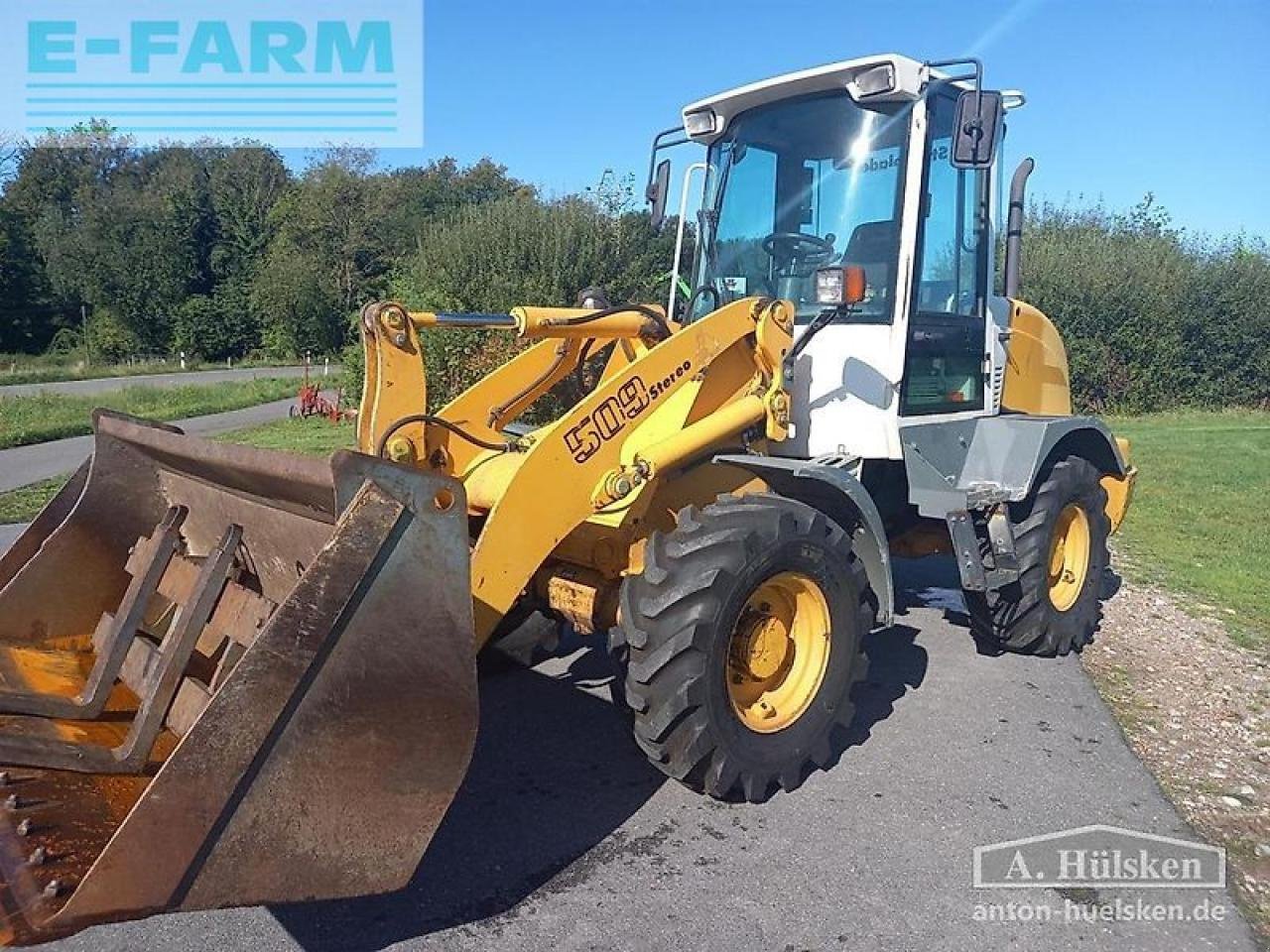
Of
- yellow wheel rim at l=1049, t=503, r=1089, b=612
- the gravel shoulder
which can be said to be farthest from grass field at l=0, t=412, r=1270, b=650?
yellow wheel rim at l=1049, t=503, r=1089, b=612

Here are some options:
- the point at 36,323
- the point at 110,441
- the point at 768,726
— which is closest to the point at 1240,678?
the point at 768,726

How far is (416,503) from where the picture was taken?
272 cm

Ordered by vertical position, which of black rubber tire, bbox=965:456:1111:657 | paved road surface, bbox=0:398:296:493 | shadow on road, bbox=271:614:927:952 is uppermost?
black rubber tire, bbox=965:456:1111:657

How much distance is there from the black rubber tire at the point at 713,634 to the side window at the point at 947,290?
143 centimetres

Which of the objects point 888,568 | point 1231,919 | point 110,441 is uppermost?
point 110,441

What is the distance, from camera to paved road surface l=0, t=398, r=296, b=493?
41.2ft

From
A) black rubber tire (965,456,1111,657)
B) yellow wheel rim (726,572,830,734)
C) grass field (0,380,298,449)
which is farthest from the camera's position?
grass field (0,380,298,449)

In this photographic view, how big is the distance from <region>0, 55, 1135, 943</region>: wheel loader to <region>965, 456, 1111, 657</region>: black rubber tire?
0.07 feet

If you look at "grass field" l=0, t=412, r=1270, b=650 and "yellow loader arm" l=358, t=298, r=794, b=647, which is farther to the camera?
"grass field" l=0, t=412, r=1270, b=650

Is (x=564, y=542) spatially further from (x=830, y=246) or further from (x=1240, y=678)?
(x=1240, y=678)

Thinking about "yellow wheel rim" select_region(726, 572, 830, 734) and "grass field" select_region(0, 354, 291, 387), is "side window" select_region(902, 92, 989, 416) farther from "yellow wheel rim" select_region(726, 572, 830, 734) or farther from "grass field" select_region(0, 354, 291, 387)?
"grass field" select_region(0, 354, 291, 387)

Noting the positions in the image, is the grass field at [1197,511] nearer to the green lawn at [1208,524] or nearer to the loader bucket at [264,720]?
the green lawn at [1208,524]

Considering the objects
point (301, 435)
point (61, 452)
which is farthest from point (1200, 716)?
point (61, 452)

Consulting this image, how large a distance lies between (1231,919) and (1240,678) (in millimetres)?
2644
